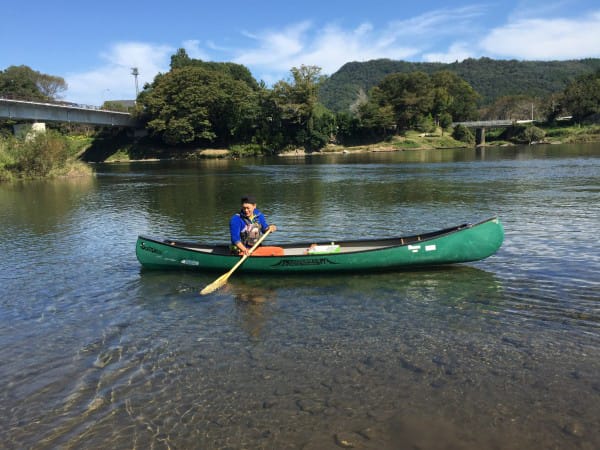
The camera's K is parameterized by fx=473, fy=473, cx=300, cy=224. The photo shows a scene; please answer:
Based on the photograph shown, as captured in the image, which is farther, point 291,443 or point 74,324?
point 74,324

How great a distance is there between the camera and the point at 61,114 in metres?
74.2

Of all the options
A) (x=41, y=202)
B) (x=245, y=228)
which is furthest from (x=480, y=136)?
(x=245, y=228)

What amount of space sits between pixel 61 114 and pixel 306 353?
78.2 meters

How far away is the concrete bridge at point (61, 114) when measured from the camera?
211 feet

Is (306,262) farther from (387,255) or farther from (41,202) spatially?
(41,202)

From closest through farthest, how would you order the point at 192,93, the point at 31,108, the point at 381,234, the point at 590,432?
the point at 590,432 < the point at 381,234 < the point at 31,108 < the point at 192,93

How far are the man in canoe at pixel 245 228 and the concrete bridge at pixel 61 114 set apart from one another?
204ft

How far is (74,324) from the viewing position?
33.6ft

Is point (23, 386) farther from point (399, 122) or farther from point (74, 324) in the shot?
point (399, 122)

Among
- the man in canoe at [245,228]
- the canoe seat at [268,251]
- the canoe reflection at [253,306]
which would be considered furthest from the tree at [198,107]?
the canoe reflection at [253,306]

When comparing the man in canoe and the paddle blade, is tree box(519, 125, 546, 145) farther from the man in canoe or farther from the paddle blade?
the paddle blade

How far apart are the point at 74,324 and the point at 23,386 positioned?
2.67 m

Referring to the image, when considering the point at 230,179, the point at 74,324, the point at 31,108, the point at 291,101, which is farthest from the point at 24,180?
the point at 291,101

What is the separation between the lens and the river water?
20.8ft
